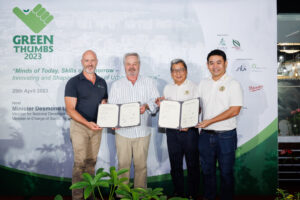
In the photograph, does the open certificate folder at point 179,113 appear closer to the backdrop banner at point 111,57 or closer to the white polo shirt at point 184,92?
the white polo shirt at point 184,92

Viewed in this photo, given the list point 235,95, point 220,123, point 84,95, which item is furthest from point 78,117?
point 235,95

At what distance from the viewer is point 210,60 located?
2424 mm

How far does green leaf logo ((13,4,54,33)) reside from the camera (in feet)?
10.3

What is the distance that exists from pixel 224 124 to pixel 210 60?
28.6 inches

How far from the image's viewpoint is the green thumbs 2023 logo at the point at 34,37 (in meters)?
3.16

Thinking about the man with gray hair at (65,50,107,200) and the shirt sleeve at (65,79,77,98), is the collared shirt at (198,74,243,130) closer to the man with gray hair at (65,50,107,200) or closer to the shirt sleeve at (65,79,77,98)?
the man with gray hair at (65,50,107,200)

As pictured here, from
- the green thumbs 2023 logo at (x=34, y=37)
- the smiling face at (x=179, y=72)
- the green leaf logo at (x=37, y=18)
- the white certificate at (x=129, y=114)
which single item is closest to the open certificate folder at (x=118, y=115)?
the white certificate at (x=129, y=114)

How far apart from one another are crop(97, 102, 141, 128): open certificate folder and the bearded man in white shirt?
74cm

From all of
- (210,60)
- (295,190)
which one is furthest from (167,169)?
(295,190)

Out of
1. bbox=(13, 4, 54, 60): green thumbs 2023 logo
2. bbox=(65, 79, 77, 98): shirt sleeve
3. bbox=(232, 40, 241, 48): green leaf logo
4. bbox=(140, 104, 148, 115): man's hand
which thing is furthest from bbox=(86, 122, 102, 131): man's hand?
bbox=(232, 40, 241, 48): green leaf logo

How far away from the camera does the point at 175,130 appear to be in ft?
8.45

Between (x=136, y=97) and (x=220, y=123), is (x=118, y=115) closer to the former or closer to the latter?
(x=136, y=97)

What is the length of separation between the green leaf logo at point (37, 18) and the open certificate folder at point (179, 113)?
2131mm

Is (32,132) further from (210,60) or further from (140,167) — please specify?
(210,60)
